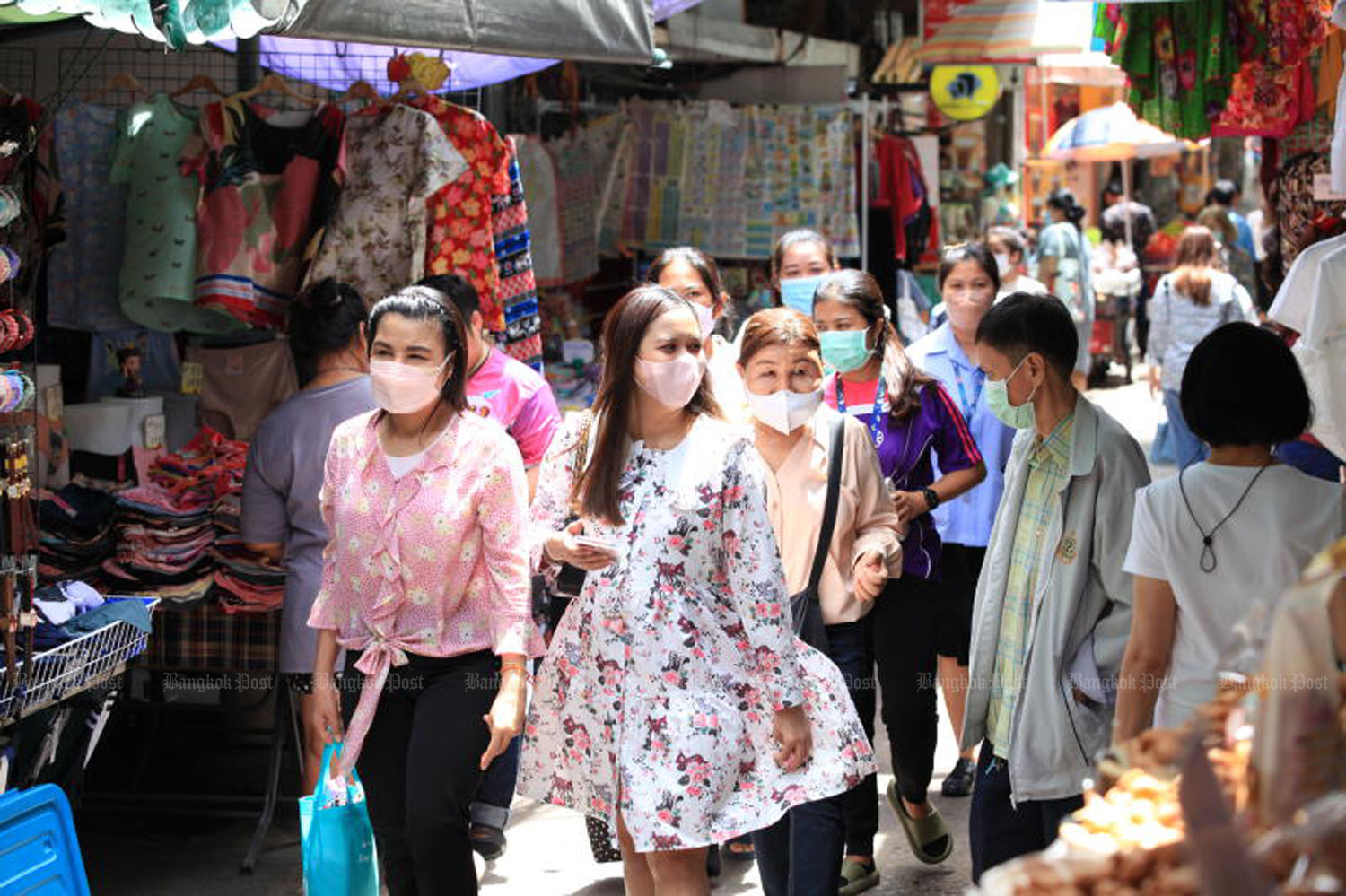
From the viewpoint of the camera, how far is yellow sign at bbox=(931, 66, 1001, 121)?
42.5 ft

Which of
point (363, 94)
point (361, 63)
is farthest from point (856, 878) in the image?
point (361, 63)

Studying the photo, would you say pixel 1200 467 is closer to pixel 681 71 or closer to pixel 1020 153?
pixel 681 71

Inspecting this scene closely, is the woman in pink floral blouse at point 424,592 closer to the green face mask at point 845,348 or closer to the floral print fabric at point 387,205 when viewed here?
the green face mask at point 845,348

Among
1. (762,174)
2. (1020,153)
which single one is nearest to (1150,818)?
(762,174)

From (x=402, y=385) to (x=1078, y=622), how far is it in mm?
1717

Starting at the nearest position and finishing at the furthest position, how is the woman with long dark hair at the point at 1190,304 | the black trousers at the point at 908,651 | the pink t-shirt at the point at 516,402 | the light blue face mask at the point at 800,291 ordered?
the black trousers at the point at 908,651 → the pink t-shirt at the point at 516,402 → the light blue face mask at the point at 800,291 → the woman with long dark hair at the point at 1190,304

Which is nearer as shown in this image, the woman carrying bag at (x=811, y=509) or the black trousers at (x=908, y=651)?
the woman carrying bag at (x=811, y=509)

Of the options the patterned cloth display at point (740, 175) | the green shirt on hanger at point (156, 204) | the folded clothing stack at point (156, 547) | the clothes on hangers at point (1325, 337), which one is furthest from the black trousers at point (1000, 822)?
the patterned cloth display at point (740, 175)

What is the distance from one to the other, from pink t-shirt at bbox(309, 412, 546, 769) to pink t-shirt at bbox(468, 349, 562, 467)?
50.9 inches

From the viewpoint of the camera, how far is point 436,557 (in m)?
4.15

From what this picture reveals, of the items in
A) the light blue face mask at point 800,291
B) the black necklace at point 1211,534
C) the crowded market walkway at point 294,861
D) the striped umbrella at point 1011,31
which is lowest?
the crowded market walkway at point 294,861

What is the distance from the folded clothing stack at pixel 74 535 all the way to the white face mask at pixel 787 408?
226 cm

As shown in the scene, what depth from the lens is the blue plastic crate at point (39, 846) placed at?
3992 mm

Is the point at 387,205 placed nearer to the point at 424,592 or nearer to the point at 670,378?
the point at 424,592
